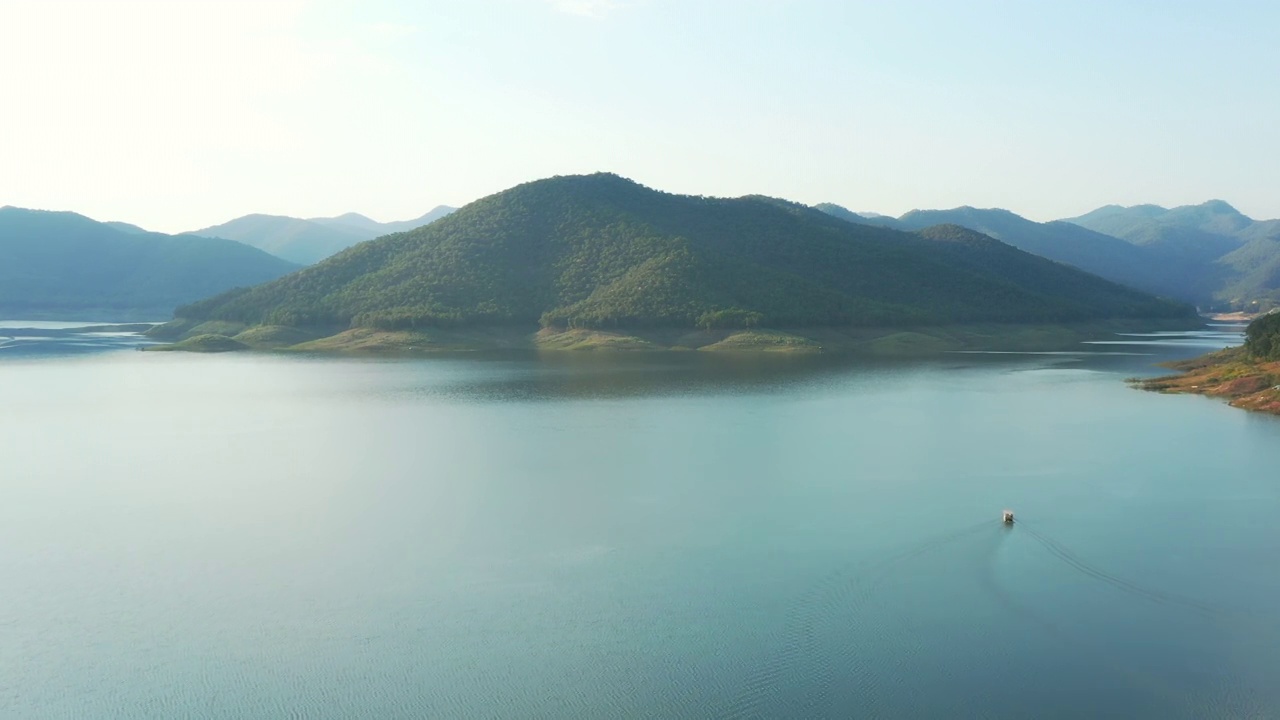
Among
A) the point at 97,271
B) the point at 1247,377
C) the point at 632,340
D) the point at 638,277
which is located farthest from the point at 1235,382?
the point at 97,271

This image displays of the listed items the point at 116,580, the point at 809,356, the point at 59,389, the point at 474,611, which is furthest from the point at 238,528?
the point at 809,356

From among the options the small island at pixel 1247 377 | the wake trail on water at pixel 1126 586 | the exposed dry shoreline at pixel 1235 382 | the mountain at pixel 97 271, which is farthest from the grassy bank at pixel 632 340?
the mountain at pixel 97 271

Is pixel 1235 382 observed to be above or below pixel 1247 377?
below

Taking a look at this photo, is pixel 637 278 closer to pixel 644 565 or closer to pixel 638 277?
pixel 638 277

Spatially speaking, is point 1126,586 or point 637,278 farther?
point 637,278

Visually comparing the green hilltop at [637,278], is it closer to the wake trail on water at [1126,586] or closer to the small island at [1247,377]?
the small island at [1247,377]

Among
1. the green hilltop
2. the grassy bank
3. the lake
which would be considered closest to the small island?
the lake
